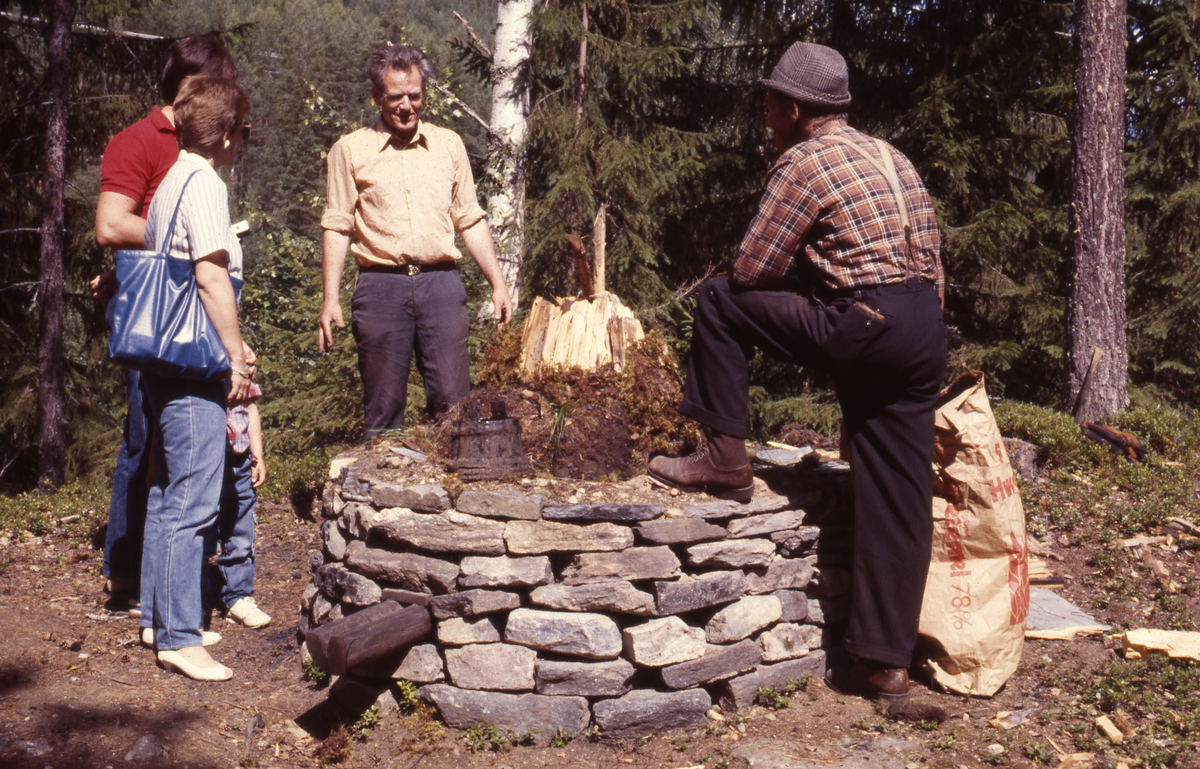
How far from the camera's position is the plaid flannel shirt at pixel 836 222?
3143mm

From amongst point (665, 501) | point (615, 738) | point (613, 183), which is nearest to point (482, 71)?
point (613, 183)

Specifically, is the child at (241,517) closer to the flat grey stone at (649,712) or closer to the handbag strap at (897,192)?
the flat grey stone at (649,712)

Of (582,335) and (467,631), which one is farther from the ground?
(582,335)

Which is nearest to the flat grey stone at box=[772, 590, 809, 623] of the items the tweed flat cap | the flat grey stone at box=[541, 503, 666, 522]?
the flat grey stone at box=[541, 503, 666, 522]

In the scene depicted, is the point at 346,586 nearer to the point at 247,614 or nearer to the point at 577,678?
the point at 247,614

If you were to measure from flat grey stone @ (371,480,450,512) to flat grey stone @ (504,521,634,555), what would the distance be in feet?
1.00

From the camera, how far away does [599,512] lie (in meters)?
3.31

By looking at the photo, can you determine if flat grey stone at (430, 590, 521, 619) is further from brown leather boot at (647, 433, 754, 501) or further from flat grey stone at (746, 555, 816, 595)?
flat grey stone at (746, 555, 816, 595)

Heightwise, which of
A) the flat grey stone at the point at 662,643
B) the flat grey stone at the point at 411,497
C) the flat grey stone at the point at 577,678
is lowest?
the flat grey stone at the point at 577,678

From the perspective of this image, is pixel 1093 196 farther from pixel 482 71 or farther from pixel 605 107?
pixel 482 71

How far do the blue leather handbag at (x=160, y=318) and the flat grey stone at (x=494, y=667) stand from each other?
141 cm

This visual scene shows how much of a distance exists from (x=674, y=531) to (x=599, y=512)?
29 centimetres

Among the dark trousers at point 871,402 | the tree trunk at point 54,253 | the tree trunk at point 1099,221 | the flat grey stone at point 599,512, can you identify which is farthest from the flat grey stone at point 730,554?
the tree trunk at point 54,253

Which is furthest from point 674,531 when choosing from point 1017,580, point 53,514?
point 53,514
